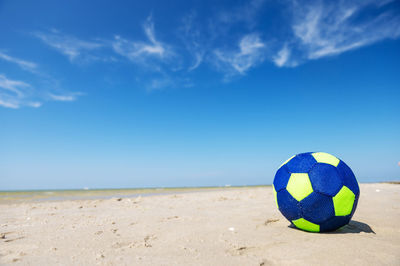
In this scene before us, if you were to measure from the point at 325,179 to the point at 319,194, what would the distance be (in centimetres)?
22

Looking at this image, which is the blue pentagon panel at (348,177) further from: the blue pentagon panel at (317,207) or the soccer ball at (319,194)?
the blue pentagon panel at (317,207)

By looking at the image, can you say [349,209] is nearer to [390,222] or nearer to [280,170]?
[280,170]

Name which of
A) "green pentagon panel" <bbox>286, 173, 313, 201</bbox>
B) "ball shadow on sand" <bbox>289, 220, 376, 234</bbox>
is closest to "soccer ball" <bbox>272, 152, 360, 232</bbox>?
"green pentagon panel" <bbox>286, 173, 313, 201</bbox>

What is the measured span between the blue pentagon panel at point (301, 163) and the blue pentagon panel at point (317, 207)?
1.21 feet

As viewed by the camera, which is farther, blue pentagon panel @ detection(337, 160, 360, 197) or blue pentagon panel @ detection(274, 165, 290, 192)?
blue pentagon panel @ detection(274, 165, 290, 192)

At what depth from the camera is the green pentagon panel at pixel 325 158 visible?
→ 329 centimetres

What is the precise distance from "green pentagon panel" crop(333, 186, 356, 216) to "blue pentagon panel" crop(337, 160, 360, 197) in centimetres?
9

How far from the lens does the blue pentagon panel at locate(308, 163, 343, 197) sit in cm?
303

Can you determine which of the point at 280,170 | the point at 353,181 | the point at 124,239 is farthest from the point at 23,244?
the point at 353,181

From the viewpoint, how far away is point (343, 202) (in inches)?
119

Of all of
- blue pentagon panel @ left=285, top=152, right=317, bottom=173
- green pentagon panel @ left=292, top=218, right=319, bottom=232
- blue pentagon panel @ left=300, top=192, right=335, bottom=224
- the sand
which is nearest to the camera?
the sand

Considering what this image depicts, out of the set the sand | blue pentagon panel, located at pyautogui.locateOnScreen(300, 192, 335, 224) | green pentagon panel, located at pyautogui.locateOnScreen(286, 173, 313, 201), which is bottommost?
the sand

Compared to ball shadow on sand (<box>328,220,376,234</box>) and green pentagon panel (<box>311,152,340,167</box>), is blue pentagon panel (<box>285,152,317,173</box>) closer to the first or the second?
green pentagon panel (<box>311,152,340,167</box>)

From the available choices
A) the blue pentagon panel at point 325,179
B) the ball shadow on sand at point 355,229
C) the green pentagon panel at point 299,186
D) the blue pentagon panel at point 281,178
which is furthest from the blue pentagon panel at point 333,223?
the blue pentagon panel at point 281,178
